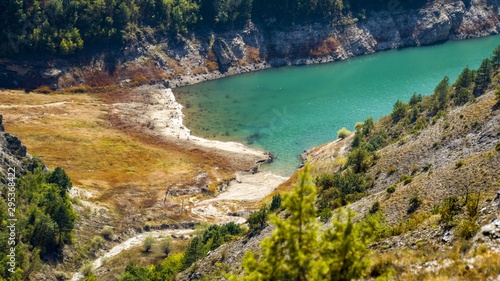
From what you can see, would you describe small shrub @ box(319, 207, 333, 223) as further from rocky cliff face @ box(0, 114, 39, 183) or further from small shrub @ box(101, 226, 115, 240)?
rocky cliff face @ box(0, 114, 39, 183)

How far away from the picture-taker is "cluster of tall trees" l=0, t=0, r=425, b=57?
143875 mm

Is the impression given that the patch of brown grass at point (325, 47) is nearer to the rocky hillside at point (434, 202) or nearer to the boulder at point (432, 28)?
the boulder at point (432, 28)

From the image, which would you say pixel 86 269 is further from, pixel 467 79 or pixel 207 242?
pixel 467 79

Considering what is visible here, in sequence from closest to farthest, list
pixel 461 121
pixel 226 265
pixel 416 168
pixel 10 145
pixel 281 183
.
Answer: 1. pixel 226 265
2. pixel 416 168
3. pixel 461 121
4. pixel 10 145
5. pixel 281 183

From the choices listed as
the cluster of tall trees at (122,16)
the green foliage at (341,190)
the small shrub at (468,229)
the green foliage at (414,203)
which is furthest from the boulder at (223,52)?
the small shrub at (468,229)

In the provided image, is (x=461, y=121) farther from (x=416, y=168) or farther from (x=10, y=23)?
(x=10, y=23)

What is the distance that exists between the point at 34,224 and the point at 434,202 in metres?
50.5

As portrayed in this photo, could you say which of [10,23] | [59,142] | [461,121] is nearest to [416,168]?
[461,121]

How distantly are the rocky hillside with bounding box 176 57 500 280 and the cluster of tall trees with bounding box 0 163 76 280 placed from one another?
2100cm

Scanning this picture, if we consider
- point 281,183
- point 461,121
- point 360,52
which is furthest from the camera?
point 360,52

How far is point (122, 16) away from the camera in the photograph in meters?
158

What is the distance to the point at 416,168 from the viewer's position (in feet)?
159

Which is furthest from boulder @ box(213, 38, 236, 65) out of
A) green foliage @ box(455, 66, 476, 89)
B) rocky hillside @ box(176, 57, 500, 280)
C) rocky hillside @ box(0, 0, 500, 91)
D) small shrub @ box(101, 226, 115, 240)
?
rocky hillside @ box(176, 57, 500, 280)

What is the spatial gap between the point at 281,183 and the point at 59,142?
5257 centimetres
